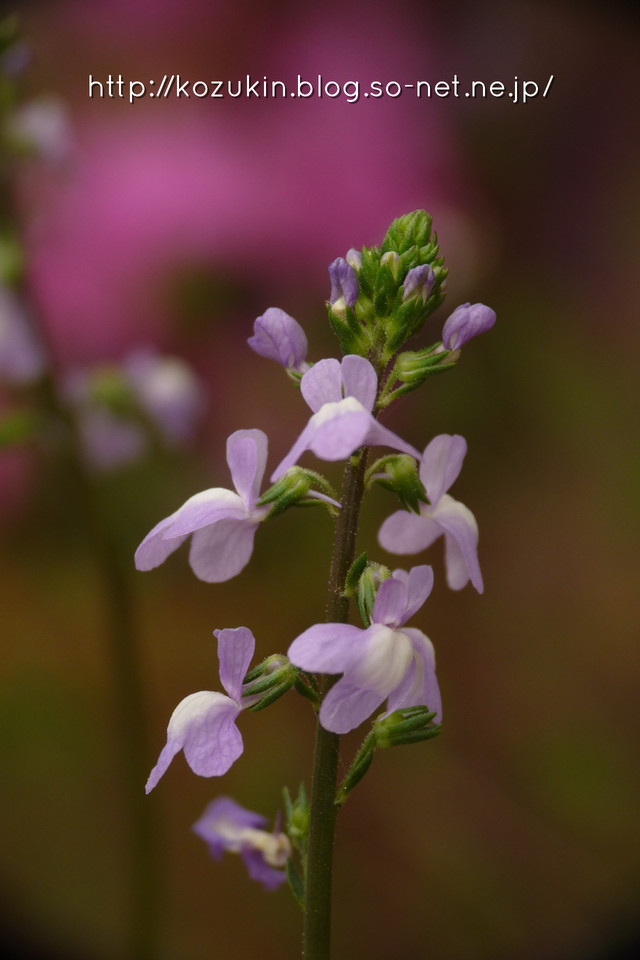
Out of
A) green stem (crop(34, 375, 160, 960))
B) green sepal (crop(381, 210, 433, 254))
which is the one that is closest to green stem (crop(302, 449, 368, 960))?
green sepal (crop(381, 210, 433, 254))

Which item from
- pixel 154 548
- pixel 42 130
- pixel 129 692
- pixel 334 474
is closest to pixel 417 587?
pixel 154 548

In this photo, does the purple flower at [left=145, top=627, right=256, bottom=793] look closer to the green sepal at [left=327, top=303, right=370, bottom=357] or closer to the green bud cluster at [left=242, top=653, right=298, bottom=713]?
the green bud cluster at [left=242, top=653, right=298, bottom=713]

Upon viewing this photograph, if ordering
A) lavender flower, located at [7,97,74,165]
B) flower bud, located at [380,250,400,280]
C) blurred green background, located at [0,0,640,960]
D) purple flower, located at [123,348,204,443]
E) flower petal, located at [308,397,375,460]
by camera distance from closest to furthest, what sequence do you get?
flower petal, located at [308,397,375,460]
flower bud, located at [380,250,400,280]
lavender flower, located at [7,97,74,165]
purple flower, located at [123,348,204,443]
blurred green background, located at [0,0,640,960]

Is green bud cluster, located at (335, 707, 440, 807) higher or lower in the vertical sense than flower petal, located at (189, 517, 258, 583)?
lower

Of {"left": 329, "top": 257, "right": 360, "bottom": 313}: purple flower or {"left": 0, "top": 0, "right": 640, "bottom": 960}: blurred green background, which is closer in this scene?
{"left": 329, "top": 257, "right": 360, "bottom": 313}: purple flower

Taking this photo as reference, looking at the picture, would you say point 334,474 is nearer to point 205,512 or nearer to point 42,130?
point 42,130

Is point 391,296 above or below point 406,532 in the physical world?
above
